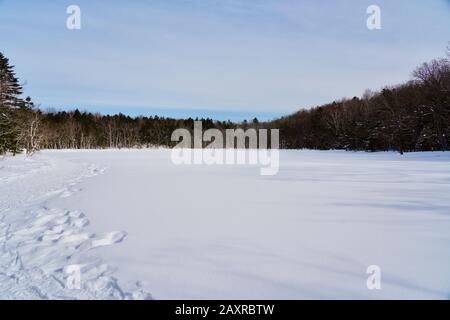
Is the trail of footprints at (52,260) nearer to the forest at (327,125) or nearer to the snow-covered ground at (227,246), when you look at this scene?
the snow-covered ground at (227,246)

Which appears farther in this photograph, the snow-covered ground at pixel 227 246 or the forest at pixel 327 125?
the forest at pixel 327 125

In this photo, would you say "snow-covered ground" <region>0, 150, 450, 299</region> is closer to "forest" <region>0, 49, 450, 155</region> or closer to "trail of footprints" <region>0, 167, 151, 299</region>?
"trail of footprints" <region>0, 167, 151, 299</region>

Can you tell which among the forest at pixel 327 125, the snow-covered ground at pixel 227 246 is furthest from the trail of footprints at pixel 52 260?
the forest at pixel 327 125

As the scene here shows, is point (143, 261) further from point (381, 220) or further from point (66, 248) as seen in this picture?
point (381, 220)

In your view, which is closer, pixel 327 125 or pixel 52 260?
pixel 52 260

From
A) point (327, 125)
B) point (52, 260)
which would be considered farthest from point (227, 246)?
point (327, 125)

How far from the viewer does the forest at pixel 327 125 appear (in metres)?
32.7

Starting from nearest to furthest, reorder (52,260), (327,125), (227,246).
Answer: (52,260)
(227,246)
(327,125)

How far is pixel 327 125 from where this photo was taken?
68375 millimetres

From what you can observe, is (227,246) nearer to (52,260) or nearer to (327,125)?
(52,260)

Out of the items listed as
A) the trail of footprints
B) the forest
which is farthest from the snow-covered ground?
the forest

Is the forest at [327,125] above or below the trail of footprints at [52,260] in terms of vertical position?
above

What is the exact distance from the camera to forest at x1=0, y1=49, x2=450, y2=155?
32.7 meters
